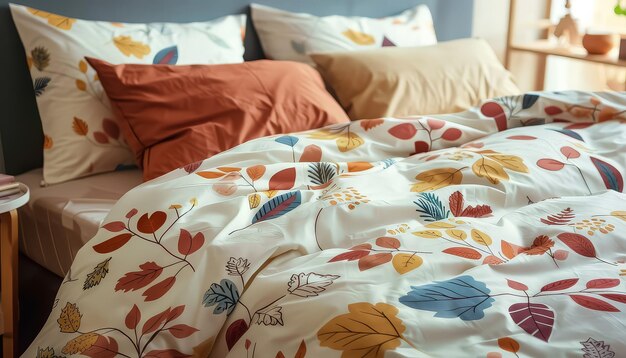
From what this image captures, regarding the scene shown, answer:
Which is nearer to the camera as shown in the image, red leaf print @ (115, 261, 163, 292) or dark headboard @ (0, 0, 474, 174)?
red leaf print @ (115, 261, 163, 292)

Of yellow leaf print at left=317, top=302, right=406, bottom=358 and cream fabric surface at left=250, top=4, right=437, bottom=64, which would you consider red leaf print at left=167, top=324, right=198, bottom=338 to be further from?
cream fabric surface at left=250, top=4, right=437, bottom=64

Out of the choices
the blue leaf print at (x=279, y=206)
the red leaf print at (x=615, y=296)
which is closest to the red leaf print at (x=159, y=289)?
the blue leaf print at (x=279, y=206)

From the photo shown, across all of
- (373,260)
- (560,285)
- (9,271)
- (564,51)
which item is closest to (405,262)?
(373,260)

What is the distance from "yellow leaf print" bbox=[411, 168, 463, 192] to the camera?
1686 mm

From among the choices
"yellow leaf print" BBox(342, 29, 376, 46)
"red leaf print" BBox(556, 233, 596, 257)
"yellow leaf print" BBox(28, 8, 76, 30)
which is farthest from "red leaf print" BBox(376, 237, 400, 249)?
"yellow leaf print" BBox(342, 29, 376, 46)

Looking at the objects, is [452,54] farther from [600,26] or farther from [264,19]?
[600,26]

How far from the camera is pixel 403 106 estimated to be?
238 centimetres

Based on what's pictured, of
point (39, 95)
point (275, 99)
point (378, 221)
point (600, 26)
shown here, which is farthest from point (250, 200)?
point (600, 26)

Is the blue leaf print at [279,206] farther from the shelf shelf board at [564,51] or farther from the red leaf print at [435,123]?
the shelf shelf board at [564,51]

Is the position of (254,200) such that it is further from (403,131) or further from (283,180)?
(403,131)

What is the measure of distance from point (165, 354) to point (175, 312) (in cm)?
7

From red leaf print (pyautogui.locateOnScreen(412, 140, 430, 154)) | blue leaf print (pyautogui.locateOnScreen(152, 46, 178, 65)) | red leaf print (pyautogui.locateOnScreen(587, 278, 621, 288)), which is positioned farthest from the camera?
blue leaf print (pyautogui.locateOnScreen(152, 46, 178, 65))

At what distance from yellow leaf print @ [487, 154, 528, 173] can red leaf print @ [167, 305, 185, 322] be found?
2.76ft

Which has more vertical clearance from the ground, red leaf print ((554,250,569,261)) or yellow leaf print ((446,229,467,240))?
yellow leaf print ((446,229,467,240))
